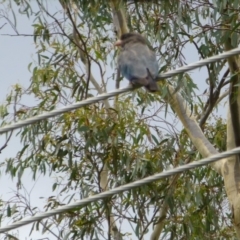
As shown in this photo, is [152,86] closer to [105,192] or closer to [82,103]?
[82,103]

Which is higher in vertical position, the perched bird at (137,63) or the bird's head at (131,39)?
the bird's head at (131,39)

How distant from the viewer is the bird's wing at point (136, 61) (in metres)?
4.68

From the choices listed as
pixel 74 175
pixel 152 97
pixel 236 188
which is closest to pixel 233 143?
pixel 236 188

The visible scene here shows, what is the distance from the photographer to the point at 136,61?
4945mm

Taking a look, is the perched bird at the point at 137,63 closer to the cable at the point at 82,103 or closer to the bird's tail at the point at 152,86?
the bird's tail at the point at 152,86

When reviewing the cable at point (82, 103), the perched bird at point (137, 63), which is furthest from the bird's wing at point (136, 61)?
the cable at point (82, 103)

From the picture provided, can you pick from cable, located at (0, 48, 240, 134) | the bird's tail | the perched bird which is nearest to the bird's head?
the perched bird

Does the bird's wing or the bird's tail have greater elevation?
the bird's wing

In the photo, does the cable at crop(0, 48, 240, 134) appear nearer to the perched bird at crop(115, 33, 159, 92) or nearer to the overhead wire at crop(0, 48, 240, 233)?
the overhead wire at crop(0, 48, 240, 233)

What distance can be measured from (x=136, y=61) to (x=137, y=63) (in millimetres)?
45

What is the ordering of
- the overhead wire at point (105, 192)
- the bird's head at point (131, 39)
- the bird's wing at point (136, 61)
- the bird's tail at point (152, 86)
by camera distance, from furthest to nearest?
1. the bird's head at point (131, 39)
2. the bird's wing at point (136, 61)
3. the bird's tail at point (152, 86)
4. the overhead wire at point (105, 192)

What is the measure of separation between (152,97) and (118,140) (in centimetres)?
67

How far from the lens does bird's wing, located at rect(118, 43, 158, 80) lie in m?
4.68

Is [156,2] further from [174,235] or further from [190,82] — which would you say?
[174,235]
